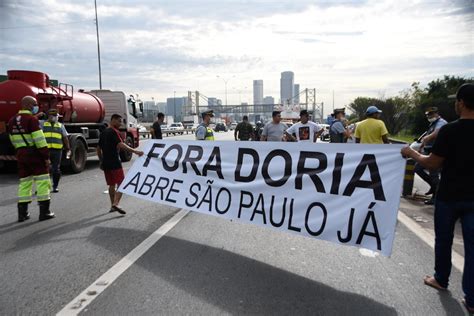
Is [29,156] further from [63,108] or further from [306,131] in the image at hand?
[63,108]

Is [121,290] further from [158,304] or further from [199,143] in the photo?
[199,143]

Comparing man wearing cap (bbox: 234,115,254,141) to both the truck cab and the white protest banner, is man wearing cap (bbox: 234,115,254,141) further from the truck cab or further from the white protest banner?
the white protest banner

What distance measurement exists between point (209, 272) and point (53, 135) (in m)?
6.52

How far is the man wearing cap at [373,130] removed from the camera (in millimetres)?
7211

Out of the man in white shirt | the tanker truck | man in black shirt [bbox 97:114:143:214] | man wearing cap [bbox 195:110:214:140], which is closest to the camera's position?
man in black shirt [bbox 97:114:143:214]

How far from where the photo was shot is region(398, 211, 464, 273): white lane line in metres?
4.59

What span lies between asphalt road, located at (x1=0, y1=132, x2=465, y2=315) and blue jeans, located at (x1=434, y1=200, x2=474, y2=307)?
195 millimetres

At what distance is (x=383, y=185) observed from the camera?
4.00m

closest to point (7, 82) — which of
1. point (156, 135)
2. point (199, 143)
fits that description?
point (156, 135)

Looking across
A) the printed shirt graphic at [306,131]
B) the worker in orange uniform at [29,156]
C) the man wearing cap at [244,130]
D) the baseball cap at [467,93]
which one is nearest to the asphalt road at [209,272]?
the worker in orange uniform at [29,156]

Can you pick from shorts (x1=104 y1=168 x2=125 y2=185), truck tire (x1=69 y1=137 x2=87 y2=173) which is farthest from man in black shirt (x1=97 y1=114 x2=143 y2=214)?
truck tire (x1=69 y1=137 x2=87 y2=173)

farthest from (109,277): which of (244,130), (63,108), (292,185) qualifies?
(244,130)

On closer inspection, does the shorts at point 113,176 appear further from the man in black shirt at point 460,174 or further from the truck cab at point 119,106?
the truck cab at point 119,106

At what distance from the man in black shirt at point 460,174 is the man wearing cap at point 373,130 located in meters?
3.65
